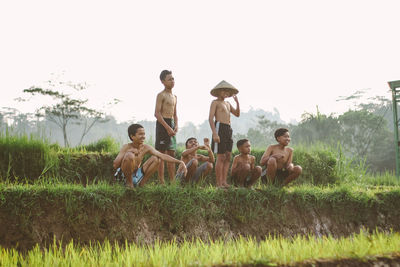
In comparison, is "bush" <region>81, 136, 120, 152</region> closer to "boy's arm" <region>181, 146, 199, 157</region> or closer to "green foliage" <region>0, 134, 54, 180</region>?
"green foliage" <region>0, 134, 54, 180</region>

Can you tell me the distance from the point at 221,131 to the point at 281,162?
1.05 meters

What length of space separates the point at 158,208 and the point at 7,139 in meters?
3.34

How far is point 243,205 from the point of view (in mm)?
5121

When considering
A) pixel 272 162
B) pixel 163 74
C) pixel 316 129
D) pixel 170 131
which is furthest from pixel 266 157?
pixel 316 129

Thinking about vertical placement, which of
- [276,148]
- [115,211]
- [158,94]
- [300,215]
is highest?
[158,94]

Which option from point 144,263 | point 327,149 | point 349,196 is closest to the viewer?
point 144,263

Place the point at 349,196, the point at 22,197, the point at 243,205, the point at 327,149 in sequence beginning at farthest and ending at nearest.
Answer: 1. the point at 327,149
2. the point at 349,196
3. the point at 243,205
4. the point at 22,197

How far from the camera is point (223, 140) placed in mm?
5691

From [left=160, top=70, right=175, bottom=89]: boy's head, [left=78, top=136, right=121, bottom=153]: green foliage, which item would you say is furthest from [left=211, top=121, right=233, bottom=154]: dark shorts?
[left=78, top=136, right=121, bottom=153]: green foliage

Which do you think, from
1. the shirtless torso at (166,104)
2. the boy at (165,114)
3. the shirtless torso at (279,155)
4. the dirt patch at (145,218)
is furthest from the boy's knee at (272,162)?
the shirtless torso at (166,104)

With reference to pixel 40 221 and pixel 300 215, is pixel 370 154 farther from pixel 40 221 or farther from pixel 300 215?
pixel 40 221

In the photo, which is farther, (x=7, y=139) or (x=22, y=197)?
(x=7, y=139)

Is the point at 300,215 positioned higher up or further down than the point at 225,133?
further down

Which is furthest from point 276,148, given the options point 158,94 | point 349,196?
point 158,94
